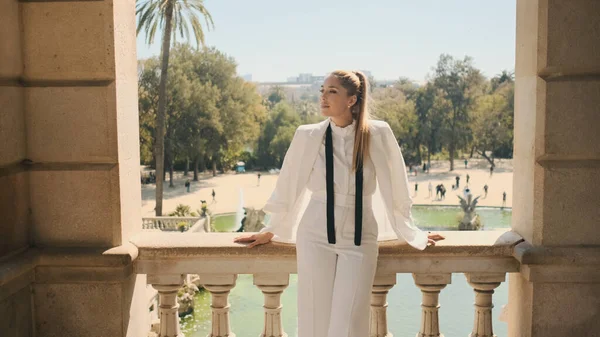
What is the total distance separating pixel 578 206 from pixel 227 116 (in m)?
46.3

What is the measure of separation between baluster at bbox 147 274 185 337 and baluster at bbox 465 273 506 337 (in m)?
1.65

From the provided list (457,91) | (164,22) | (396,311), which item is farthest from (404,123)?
(396,311)

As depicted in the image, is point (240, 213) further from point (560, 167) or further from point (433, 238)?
point (560, 167)

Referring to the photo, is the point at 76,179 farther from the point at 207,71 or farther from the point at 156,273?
the point at 207,71

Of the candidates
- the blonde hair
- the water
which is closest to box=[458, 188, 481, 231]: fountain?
the water

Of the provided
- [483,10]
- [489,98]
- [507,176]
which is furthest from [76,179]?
[483,10]

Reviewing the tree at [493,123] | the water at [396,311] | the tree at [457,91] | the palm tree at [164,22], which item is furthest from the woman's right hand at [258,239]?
the tree at [457,91]

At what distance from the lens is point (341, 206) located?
3203 millimetres

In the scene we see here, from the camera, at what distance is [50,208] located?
3496 mm

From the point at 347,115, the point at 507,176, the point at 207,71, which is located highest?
the point at 207,71

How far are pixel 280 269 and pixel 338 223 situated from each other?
0.56 m

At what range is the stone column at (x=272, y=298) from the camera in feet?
11.5

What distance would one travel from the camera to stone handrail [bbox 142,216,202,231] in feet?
80.9

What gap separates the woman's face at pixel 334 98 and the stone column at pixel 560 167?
1022 millimetres
